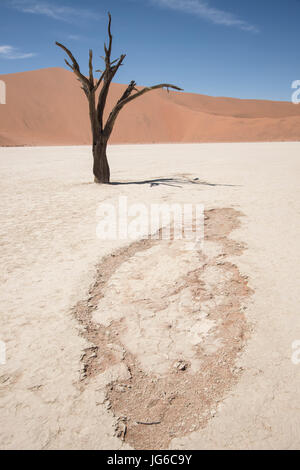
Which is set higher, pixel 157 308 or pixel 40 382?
pixel 157 308

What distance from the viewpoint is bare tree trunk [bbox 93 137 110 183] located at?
8.23 metres

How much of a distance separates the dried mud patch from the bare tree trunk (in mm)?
5120

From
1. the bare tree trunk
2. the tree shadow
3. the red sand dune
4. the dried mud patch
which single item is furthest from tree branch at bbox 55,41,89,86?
the red sand dune

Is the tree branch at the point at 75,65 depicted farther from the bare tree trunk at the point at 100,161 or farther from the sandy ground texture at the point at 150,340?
the sandy ground texture at the point at 150,340

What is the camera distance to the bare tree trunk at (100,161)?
8227mm

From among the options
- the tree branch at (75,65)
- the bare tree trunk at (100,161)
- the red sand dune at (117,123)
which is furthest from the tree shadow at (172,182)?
the red sand dune at (117,123)

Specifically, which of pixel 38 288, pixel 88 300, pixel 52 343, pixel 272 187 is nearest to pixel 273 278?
pixel 88 300

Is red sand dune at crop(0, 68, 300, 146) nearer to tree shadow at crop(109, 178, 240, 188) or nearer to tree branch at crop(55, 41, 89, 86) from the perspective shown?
tree branch at crop(55, 41, 89, 86)

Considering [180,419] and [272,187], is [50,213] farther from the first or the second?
[272,187]

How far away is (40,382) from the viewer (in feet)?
6.23

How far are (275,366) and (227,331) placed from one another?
42 cm

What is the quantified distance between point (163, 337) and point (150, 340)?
10 centimetres

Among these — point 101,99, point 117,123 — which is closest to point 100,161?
point 101,99

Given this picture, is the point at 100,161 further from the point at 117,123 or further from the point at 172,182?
the point at 117,123
